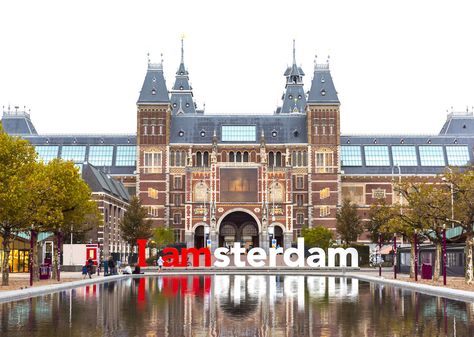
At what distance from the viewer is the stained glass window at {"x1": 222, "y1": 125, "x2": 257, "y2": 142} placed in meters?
109

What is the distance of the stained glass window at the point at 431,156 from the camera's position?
110m

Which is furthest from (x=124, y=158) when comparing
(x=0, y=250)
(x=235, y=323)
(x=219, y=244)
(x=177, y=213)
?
(x=235, y=323)

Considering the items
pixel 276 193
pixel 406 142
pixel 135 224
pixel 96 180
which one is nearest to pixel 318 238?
pixel 276 193

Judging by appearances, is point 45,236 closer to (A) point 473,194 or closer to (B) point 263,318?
(A) point 473,194

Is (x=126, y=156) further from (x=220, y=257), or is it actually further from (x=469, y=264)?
(x=469, y=264)

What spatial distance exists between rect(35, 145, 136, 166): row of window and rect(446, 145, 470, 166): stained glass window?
46811 mm

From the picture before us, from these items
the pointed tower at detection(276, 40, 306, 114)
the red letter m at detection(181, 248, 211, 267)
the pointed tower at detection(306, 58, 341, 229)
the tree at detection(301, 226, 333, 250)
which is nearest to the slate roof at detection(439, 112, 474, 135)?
the pointed tower at detection(306, 58, 341, 229)

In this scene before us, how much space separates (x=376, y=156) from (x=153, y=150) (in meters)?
33.0

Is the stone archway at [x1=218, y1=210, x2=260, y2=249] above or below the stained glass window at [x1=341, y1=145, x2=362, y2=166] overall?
below

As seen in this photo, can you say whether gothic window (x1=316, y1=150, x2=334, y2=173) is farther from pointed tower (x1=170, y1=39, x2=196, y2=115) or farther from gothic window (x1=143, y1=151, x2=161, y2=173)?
pointed tower (x1=170, y1=39, x2=196, y2=115)

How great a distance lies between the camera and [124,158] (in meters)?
112

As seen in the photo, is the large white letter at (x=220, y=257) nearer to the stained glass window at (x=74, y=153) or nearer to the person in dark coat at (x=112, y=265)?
the person in dark coat at (x=112, y=265)

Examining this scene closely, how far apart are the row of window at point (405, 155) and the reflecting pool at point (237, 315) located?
78.9m

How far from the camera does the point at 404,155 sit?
11125 centimetres
